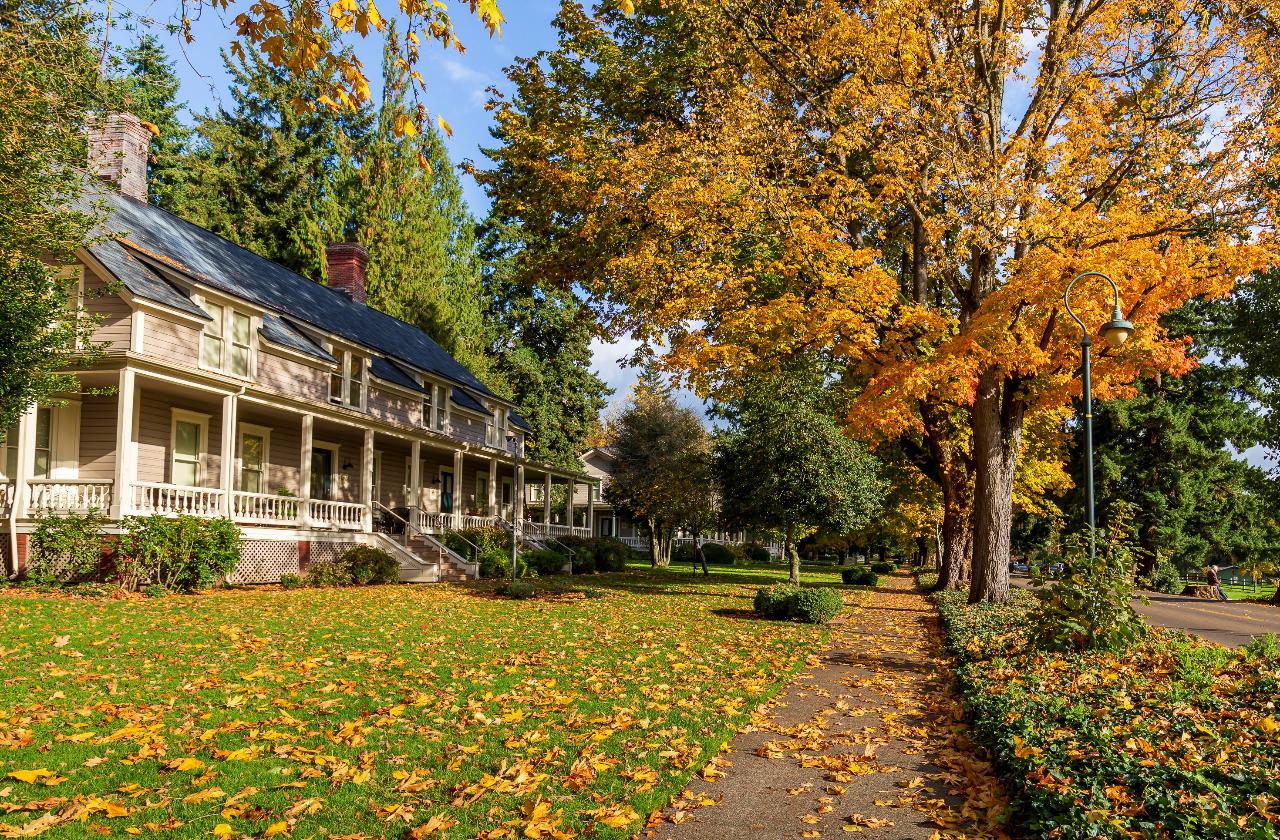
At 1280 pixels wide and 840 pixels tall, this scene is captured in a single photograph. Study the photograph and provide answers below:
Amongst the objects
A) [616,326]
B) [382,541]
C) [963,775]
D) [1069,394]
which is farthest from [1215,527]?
[963,775]

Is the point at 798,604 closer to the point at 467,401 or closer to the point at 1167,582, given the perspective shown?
the point at 467,401

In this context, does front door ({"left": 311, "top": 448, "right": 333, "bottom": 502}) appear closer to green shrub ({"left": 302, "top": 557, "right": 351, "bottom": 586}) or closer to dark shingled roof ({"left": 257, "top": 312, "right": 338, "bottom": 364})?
dark shingled roof ({"left": 257, "top": 312, "right": 338, "bottom": 364})

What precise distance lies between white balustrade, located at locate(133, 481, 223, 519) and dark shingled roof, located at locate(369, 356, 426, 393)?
26.4 ft

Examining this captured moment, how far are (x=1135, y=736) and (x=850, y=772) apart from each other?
189cm

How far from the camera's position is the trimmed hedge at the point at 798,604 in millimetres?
15547

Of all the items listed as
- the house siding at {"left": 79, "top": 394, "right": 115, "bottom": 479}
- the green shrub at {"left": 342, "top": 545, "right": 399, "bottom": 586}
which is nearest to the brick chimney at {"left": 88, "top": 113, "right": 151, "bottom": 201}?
the house siding at {"left": 79, "top": 394, "right": 115, "bottom": 479}

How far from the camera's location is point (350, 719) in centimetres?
671

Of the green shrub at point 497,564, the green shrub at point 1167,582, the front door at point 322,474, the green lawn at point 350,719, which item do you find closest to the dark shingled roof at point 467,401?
the front door at point 322,474

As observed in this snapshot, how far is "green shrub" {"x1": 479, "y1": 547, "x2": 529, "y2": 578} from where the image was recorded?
25.4 meters

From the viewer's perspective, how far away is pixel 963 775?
6.09m

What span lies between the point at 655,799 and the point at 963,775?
2362 millimetres

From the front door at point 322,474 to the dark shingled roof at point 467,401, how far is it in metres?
7.04

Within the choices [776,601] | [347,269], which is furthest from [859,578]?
[347,269]

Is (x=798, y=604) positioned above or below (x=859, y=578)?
above
